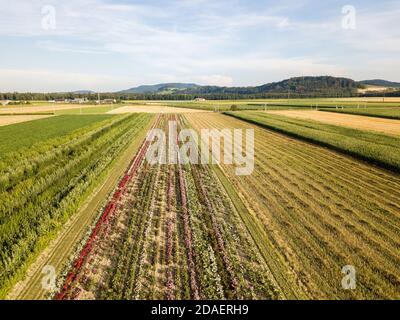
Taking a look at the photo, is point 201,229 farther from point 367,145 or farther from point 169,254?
point 367,145

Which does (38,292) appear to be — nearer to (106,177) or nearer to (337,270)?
(337,270)

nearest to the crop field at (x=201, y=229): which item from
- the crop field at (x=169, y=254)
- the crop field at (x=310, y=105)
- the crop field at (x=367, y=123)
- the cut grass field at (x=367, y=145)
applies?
the crop field at (x=169, y=254)

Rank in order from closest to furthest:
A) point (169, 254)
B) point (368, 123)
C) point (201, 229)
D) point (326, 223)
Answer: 1. point (169, 254)
2. point (201, 229)
3. point (326, 223)
4. point (368, 123)

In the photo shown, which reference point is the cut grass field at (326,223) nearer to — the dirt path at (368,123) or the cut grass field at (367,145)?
the cut grass field at (367,145)

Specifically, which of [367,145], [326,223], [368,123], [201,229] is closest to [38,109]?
[368,123]

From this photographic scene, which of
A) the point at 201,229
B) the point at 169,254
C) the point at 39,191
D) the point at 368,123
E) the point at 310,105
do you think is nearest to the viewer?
the point at 169,254

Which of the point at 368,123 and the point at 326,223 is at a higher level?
the point at 368,123

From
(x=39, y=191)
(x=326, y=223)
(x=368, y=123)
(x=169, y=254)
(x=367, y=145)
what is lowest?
(x=169, y=254)
